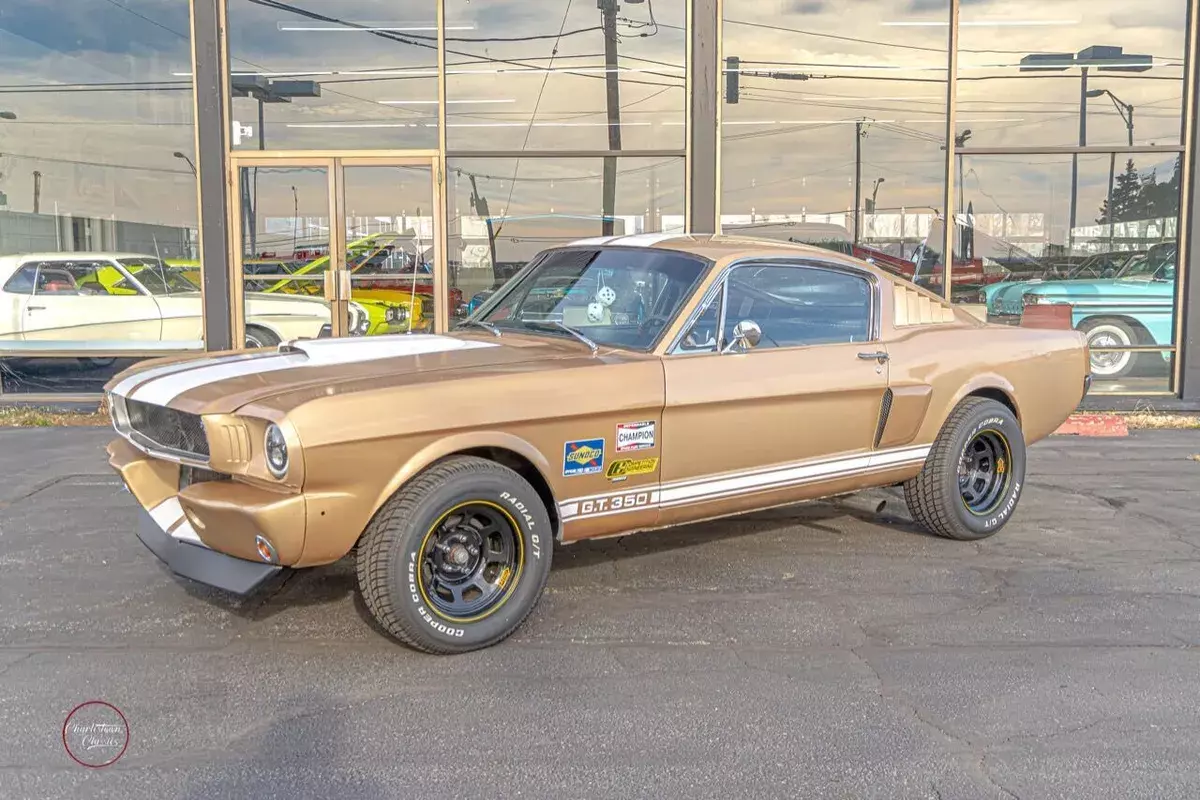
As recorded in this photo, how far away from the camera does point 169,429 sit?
13.2 feet

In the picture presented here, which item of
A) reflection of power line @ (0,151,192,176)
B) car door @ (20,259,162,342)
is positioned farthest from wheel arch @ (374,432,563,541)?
reflection of power line @ (0,151,192,176)

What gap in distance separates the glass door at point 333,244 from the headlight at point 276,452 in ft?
22.6

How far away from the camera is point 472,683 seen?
3670mm

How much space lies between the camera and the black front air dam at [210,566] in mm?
3744

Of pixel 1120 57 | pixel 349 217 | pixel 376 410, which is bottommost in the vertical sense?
pixel 376 410

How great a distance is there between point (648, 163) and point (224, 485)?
740cm

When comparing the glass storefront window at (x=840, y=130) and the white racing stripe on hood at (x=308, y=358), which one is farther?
the glass storefront window at (x=840, y=130)

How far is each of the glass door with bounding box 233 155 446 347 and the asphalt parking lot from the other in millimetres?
4856

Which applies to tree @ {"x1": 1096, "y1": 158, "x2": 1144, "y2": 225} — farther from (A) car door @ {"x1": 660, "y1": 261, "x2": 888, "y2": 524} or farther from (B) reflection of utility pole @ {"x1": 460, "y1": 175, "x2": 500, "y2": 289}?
(A) car door @ {"x1": 660, "y1": 261, "x2": 888, "y2": 524}

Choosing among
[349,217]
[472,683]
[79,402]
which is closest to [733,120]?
[349,217]

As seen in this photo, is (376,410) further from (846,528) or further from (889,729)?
(846,528)

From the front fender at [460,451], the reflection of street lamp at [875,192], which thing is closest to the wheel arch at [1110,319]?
the reflection of street lamp at [875,192]

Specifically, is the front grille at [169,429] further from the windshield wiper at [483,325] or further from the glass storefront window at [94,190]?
the glass storefront window at [94,190]

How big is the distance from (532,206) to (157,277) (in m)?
3.86
